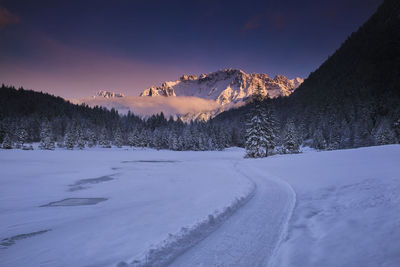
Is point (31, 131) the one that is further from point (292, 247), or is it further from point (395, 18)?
point (395, 18)

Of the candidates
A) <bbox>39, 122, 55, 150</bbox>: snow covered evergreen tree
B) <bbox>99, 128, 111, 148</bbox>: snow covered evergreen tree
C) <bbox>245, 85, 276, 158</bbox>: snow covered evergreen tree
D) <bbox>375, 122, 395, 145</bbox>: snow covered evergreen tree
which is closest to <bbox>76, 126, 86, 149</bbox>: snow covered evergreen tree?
<bbox>39, 122, 55, 150</bbox>: snow covered evergreen tree

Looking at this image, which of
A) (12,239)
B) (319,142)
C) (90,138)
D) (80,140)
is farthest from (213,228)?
(90,138)

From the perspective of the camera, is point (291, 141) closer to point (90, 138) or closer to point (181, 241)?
point (181, 241)

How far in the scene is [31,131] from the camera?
84.0 meters

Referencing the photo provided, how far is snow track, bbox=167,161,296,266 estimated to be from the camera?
12.8 feet

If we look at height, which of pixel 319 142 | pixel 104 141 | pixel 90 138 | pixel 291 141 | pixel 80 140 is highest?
pixel 291 141

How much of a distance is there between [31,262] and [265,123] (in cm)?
3371

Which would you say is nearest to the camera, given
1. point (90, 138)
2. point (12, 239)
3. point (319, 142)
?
point (12, 239)

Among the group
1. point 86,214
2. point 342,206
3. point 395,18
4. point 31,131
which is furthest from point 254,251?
point 395,18

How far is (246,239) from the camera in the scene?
15.6 feet

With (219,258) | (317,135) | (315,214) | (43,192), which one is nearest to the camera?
(219,258)

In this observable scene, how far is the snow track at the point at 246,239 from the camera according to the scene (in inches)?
153

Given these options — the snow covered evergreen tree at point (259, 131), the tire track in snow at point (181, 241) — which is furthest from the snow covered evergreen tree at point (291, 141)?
the tire track in snow at point (181, 241)

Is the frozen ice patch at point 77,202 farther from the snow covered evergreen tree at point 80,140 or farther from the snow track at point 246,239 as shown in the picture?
the snow covered evergreen tree at point 80,140
